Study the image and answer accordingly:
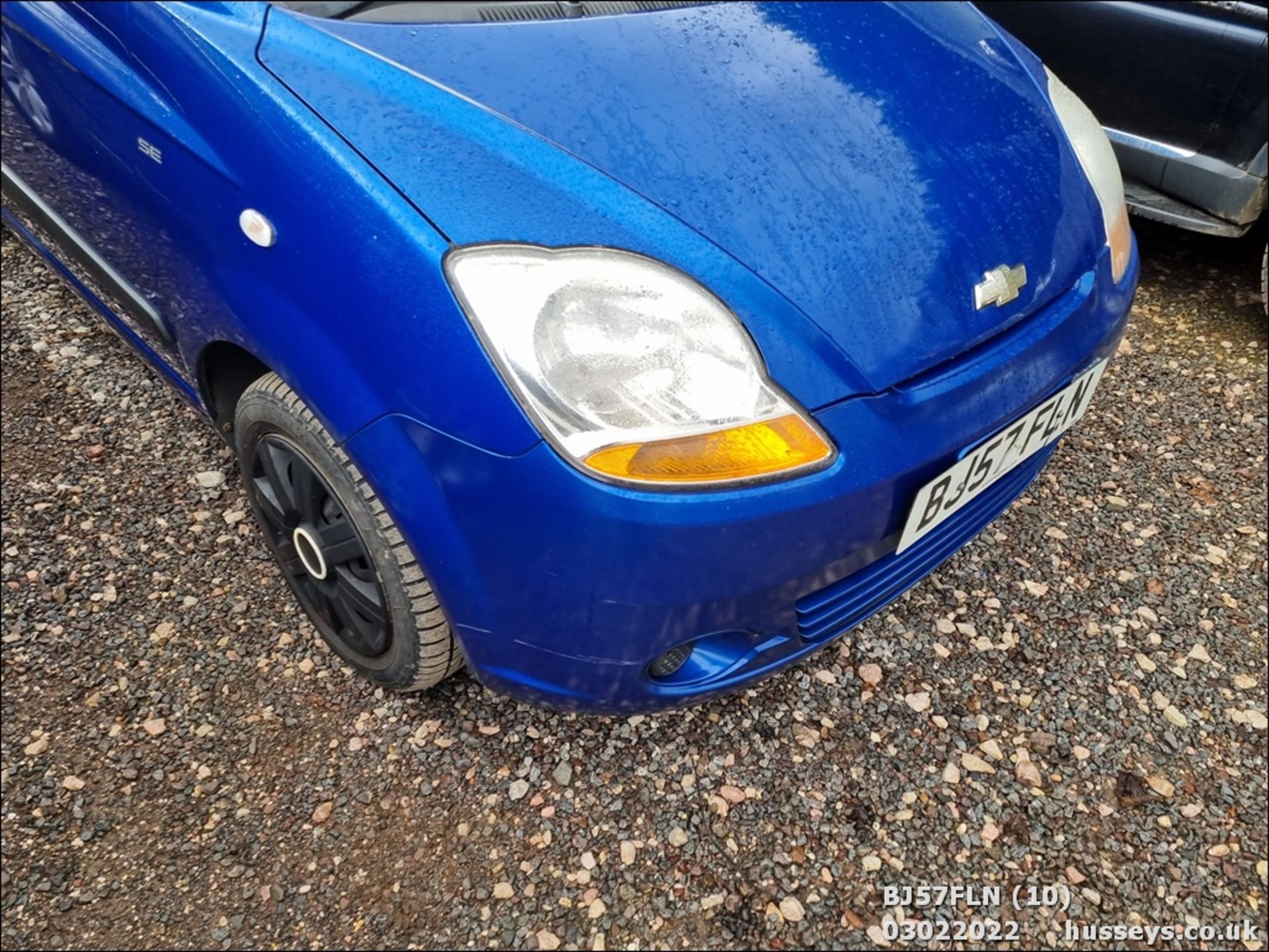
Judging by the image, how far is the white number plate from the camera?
1396mm

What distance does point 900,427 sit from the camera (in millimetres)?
1304

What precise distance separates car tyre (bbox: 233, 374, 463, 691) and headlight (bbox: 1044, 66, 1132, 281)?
4.40 feet

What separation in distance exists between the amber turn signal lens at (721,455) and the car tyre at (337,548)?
1.43 ft

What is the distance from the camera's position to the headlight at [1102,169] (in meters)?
1.68

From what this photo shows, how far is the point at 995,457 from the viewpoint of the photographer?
4.85 ft

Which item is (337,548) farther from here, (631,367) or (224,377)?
(631,367)

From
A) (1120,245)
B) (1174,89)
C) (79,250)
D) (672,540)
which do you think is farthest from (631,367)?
(1174,89)

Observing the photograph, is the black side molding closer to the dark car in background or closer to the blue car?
the blue car

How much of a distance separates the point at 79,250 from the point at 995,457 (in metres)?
1.96

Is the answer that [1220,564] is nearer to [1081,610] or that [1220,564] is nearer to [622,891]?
[1081,610]

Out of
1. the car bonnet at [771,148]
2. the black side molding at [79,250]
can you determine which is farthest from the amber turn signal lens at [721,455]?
the black side molding at [79,250]

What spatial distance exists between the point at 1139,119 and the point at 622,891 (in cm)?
261

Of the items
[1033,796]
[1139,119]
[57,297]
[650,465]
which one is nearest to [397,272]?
[650,465]

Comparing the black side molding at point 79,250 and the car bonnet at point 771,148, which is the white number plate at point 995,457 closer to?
the car bonnet at point 771,148
